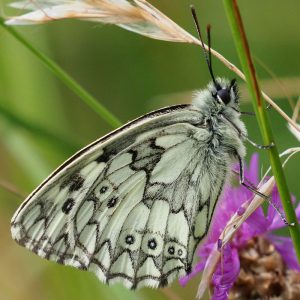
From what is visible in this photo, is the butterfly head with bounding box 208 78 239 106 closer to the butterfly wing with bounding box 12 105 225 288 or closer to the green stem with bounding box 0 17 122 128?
the butterfly wing with bounding box 12 105 225 288

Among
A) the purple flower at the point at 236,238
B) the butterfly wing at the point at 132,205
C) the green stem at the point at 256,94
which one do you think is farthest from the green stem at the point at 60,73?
the green stem at the point at 256,94

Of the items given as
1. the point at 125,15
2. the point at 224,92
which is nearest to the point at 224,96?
the point at 224,92

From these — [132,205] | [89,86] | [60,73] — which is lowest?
[132,205]

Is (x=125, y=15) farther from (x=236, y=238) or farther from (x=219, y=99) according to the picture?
(x=236, y=238)

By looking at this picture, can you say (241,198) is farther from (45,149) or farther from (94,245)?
(45,149)

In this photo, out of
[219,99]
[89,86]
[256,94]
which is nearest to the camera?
[256,94]

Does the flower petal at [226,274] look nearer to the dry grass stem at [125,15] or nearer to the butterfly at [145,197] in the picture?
the butterfly at [145,197]
